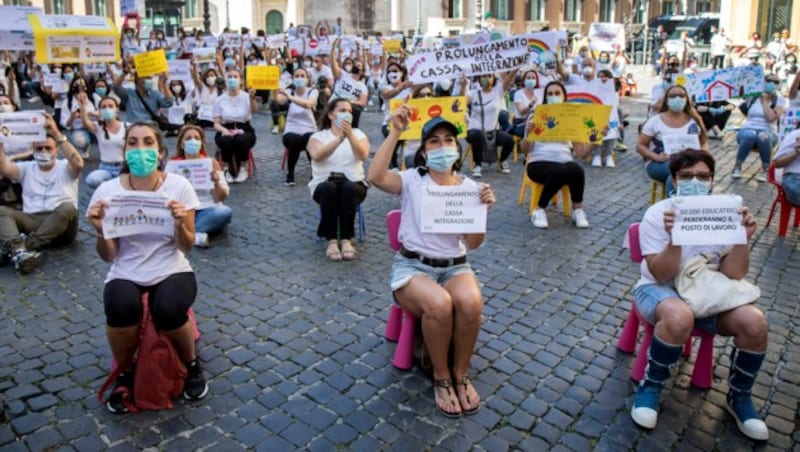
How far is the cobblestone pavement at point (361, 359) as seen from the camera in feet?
12.6

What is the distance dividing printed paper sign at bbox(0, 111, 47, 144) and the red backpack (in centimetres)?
329

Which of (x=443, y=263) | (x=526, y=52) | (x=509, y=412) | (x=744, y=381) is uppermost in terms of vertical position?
(x=526, y=52)

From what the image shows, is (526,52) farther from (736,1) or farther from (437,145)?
(736,1)

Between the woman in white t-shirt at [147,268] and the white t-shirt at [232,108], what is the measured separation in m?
6.51

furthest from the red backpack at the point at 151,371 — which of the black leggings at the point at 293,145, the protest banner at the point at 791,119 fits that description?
the protest banner at the point at 791,119

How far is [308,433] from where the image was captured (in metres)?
3.87

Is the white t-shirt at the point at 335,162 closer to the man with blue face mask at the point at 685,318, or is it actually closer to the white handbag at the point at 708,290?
the man with blue face mask at the point at 685,318

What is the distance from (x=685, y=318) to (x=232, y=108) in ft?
27.7

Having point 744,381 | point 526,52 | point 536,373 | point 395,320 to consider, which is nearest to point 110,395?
point 395,320

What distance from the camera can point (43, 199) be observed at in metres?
7.08

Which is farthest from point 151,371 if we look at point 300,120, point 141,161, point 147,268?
point 300,120

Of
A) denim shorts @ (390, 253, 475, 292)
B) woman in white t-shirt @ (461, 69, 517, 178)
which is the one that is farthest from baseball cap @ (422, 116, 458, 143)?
woman in white t-shirt @ (461, 69, 517, 178)

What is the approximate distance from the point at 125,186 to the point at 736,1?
28.6 m

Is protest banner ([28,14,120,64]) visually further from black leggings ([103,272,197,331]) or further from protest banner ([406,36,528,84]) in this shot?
black leggings ([103,272,197,331])
